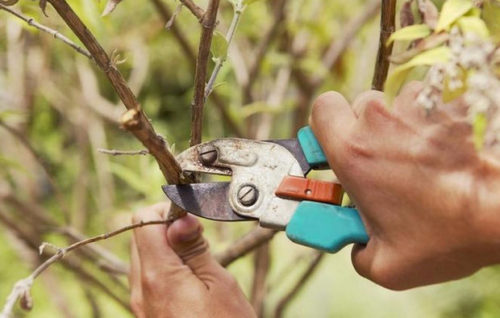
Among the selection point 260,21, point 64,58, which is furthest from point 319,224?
point 64,58

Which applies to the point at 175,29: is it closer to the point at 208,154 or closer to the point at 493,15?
the point at 208,154

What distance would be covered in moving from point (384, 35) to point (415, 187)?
21cm

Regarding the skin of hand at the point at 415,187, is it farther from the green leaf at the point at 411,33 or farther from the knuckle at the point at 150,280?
the knuckle at the point at 150,280

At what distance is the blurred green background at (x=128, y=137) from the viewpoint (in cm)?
140

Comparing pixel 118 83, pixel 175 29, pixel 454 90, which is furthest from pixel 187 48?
pixel 454 90

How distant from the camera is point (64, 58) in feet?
7.52

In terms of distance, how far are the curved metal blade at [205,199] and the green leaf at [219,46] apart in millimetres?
143

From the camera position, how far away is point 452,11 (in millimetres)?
504

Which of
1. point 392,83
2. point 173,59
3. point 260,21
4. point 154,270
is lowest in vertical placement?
point 173,59

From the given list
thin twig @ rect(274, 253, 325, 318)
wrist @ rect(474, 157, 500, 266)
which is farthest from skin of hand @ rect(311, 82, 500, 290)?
thin twig @ rect(274, 253, 325, 318)

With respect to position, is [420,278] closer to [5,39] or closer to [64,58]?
[5,39]

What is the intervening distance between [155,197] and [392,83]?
842 mm

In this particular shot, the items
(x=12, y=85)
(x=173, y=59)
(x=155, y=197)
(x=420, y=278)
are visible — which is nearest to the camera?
(x=420, y=278)

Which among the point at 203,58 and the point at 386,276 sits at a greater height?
the point at 203,58
